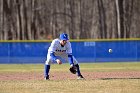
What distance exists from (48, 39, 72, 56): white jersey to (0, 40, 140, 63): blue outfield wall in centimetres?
1303

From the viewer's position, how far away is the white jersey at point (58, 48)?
11992 mm

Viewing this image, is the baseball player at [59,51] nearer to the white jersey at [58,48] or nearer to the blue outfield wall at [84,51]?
the white jersey at [58,48]

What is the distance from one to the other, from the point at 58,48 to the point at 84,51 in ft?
44.2

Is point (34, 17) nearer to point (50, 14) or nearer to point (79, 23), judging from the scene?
point (50, 14)

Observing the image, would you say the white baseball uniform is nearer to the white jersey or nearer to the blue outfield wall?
the white jersey

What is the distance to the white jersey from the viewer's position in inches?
472

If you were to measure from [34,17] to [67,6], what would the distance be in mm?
2363

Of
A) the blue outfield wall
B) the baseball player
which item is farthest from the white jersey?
the blue outfield wall

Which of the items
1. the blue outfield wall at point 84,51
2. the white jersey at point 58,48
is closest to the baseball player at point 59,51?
the white jersey at point 58,48

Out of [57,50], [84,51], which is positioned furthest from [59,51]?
[84,51]

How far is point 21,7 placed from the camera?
31.0 m

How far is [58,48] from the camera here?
12.1 metres

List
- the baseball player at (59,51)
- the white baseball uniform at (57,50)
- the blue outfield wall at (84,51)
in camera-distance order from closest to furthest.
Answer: the baseball player at (59,51), the white baseball uniform at (57,50), the blue outfield wall at (84,51)

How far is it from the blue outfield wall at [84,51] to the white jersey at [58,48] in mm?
13029
